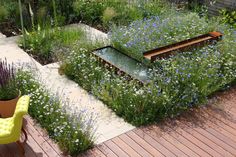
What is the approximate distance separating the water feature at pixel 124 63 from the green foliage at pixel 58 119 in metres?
1.17

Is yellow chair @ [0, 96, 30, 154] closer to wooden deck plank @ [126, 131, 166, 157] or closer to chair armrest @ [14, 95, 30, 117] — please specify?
chair armrest @ [14, 95, 30, 117]

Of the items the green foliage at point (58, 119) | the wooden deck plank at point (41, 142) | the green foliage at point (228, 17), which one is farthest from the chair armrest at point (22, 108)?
the green foliage at point (228, 17)

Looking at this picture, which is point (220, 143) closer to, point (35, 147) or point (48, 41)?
point (35, 147)

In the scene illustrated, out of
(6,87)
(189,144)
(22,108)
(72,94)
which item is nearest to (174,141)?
(189,144)

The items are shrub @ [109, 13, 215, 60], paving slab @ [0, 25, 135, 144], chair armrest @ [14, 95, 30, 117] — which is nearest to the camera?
chair armrest @ [14, 95, 30, 117]

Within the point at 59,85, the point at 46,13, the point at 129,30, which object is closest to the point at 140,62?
the point at 129,30

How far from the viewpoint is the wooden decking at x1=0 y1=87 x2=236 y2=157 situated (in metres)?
4.10

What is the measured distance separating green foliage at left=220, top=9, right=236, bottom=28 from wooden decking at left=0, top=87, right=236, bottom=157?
324 cm

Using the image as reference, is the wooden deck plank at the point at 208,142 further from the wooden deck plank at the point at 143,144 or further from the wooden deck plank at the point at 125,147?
the wooden deck plank at the point at 125,147

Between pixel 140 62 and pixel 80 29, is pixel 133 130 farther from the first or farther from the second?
pixel 80 29

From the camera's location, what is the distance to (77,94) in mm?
5285

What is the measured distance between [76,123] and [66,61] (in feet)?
5.76

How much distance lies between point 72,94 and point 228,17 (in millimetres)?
4389

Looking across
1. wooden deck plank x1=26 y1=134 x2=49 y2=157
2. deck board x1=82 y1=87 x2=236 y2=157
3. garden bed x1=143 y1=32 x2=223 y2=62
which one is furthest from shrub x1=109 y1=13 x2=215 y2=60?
wooden deck plank x1=26 y1=134 x2=49 y2=157
